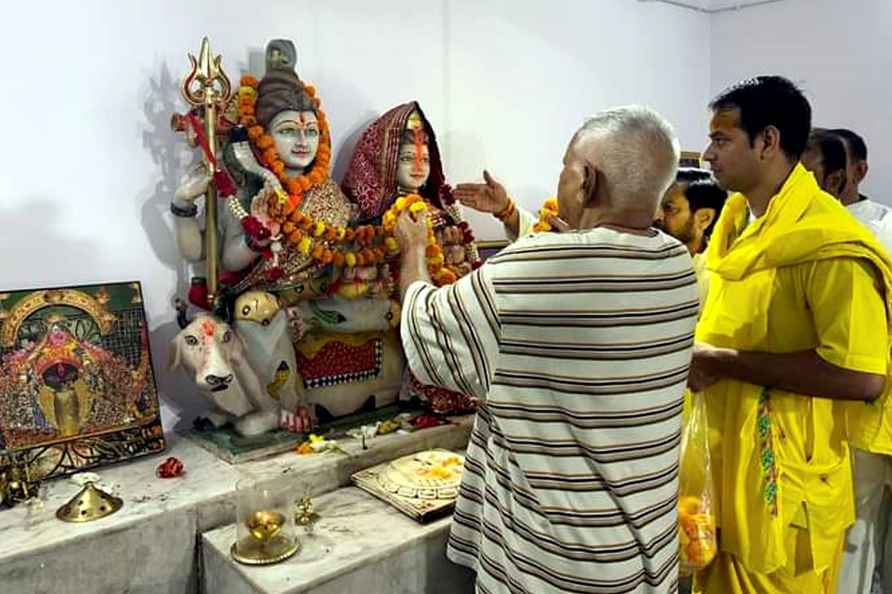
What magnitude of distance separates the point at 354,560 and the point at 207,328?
0.67 meters

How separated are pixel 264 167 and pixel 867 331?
1371 millimetres

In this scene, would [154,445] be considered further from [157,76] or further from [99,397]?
[157,76]

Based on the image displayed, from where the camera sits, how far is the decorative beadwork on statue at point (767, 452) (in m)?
→ 1.50

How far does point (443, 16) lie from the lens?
2.49m

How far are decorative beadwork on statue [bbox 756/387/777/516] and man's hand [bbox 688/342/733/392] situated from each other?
10 cm

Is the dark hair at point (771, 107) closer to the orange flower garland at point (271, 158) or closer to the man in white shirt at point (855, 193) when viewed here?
the orange flower garland at point (271, 158)

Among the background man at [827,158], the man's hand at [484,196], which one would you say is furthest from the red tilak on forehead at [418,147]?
→ the background man at [827,158]

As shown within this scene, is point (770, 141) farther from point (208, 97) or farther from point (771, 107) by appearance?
point (208, 97)

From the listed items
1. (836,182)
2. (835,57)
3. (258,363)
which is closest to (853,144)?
(836,182)

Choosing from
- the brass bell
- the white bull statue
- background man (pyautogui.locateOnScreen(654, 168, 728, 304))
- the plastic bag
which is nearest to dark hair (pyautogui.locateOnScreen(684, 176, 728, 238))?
background man (pyautogui.locateOnScreen(654, 168, 728, 304))

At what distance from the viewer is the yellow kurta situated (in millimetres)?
1418

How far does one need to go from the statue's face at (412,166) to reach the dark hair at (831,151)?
128 cm

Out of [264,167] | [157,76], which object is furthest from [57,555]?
[157,76]

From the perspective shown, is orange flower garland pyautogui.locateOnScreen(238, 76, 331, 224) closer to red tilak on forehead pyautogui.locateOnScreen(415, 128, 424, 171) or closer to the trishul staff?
the trishul staff
